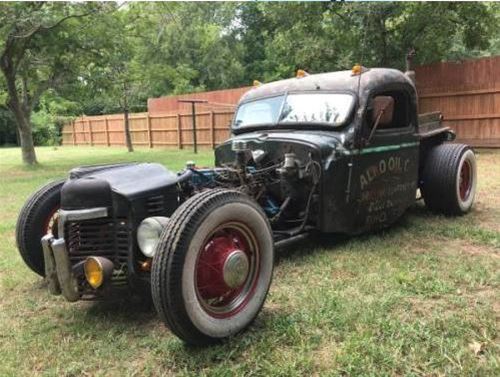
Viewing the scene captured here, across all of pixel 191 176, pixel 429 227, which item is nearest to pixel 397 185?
pixel 429 227

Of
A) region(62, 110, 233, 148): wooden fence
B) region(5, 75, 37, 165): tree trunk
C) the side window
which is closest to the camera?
the side window

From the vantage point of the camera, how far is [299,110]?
5465mm

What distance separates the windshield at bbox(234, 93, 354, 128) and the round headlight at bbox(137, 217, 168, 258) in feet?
7.52

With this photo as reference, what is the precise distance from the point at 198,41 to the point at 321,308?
113 feet

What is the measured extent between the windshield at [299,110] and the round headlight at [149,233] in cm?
229

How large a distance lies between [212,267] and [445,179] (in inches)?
149

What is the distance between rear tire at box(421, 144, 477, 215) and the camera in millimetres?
Answer: 6180

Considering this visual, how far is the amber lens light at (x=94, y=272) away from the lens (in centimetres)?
334

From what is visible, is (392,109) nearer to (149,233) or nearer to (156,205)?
(156,205)

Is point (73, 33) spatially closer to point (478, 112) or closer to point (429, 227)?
point (478, 112)

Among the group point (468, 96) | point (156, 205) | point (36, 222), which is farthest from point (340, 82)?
point (468, 96)

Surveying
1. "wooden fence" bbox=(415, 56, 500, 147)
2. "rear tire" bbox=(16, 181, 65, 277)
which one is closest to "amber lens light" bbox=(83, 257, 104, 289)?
"rear tire" bbox=(16, 181, 65, 277)

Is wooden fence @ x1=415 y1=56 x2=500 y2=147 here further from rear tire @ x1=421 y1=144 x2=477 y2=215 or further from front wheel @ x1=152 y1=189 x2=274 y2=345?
front wheel @ x1=152 y1=189 x2=274 y2=345

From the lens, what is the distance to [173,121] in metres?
23.8
